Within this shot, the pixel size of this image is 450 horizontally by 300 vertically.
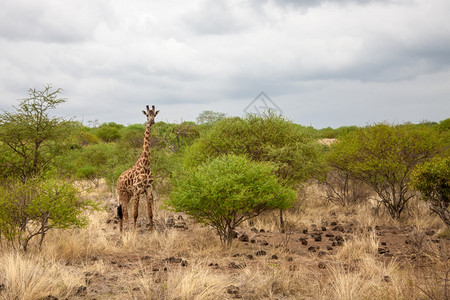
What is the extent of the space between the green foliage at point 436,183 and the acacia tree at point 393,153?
1948 millimetres

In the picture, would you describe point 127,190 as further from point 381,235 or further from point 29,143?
point 381,235

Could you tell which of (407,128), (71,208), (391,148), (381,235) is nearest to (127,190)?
(71,208)

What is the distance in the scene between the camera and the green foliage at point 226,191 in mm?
10062

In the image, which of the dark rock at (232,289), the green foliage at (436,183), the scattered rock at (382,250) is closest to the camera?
the dark rock at (232,289)

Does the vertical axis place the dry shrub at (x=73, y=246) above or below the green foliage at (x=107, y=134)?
below

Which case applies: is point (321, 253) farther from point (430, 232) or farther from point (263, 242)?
point (430, 232)

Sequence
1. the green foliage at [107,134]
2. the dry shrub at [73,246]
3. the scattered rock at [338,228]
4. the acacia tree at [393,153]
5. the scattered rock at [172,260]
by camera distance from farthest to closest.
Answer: the green foliage at [107,134]
the acacia tree at [393,153]
the scattered rock at [338,228]
the dry shrub at [73,246]
the scattered rock at [172,260]

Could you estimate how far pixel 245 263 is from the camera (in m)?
8.86

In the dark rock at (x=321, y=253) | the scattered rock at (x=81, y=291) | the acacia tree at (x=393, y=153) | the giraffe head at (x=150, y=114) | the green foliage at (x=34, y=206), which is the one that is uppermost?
the giraffe head at (x=150, y=114)

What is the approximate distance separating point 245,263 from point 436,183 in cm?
654

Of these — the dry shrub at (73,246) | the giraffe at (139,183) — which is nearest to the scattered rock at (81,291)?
the dry shrub at (73,246)

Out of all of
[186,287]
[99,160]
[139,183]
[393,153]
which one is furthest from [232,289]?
[99,160]

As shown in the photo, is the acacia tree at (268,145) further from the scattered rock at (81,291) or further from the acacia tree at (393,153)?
the scattered rock at (81,291)

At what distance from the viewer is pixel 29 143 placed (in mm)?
15000
